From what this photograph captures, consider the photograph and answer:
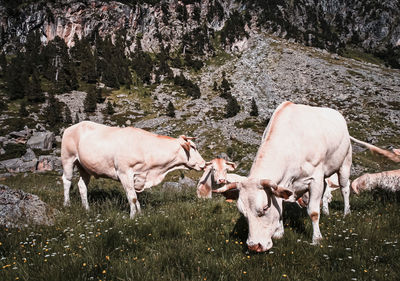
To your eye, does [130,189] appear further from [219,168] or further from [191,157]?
[219,168]

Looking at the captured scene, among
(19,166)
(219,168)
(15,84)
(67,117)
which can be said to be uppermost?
(219,168)

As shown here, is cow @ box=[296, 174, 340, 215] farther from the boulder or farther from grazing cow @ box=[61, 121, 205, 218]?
the boulder

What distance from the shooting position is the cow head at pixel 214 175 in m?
11.0

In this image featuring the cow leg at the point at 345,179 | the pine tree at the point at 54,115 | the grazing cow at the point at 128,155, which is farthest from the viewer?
the pine tree at the point at 54,115

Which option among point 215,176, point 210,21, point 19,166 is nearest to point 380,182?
point 215,176

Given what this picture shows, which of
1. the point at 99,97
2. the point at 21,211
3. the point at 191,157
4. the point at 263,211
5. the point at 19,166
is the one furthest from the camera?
the point at 99,97

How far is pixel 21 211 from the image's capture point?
5855 mm

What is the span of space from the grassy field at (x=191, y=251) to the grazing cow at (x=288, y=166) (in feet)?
1.34

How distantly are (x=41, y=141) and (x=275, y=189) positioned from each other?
47.4 metres

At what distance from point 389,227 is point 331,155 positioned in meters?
1.68

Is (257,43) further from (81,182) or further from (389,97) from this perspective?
(81,182)

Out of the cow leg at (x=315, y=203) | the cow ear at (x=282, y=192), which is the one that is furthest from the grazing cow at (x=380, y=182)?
the cow ear at (x=282, y=192)

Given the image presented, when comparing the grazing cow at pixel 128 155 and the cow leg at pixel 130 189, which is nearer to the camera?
the cow leg at pixel 130 189

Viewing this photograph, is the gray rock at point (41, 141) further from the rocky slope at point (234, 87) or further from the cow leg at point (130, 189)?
the cow leg at point (130, 189)
